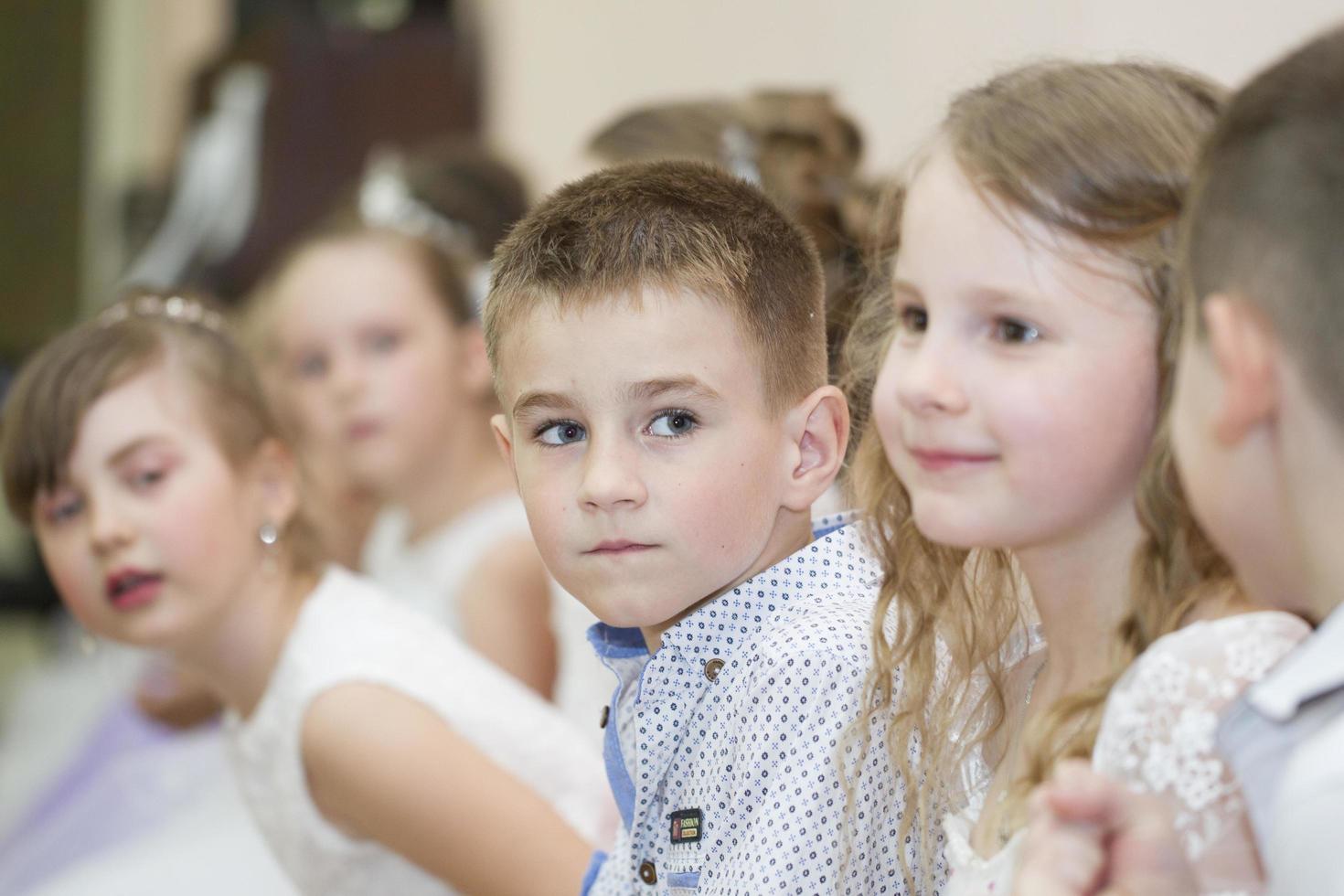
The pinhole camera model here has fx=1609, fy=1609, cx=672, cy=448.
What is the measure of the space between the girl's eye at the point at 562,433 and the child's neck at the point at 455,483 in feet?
4.50

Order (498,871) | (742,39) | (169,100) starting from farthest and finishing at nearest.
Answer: (169,100) → (742,39) → (498,871)

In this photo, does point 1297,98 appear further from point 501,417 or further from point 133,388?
point 133,388

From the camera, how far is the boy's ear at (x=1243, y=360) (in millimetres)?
729

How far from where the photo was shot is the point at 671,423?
105 centimetres

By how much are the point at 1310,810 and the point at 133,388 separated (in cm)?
123

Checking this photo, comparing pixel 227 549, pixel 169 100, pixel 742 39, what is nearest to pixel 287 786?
pixel 227 549

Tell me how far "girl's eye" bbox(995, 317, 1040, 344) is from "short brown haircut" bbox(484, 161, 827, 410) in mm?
216

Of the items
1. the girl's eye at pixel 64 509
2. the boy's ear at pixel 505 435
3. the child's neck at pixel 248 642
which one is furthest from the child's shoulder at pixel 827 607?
the girl's eye at pixel 64 509

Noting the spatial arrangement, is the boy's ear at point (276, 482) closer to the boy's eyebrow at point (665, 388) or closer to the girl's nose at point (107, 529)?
the girl's nose at point (107, 529)

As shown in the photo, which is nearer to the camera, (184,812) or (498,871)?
(498,871)

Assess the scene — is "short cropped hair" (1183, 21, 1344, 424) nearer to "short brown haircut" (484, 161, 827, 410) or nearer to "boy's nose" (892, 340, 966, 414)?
"boy's nose" (892, 340, 966, 414)

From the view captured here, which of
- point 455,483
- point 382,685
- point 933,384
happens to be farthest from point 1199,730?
point 455,483

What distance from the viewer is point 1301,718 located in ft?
2.38

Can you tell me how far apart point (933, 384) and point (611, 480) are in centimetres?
23
